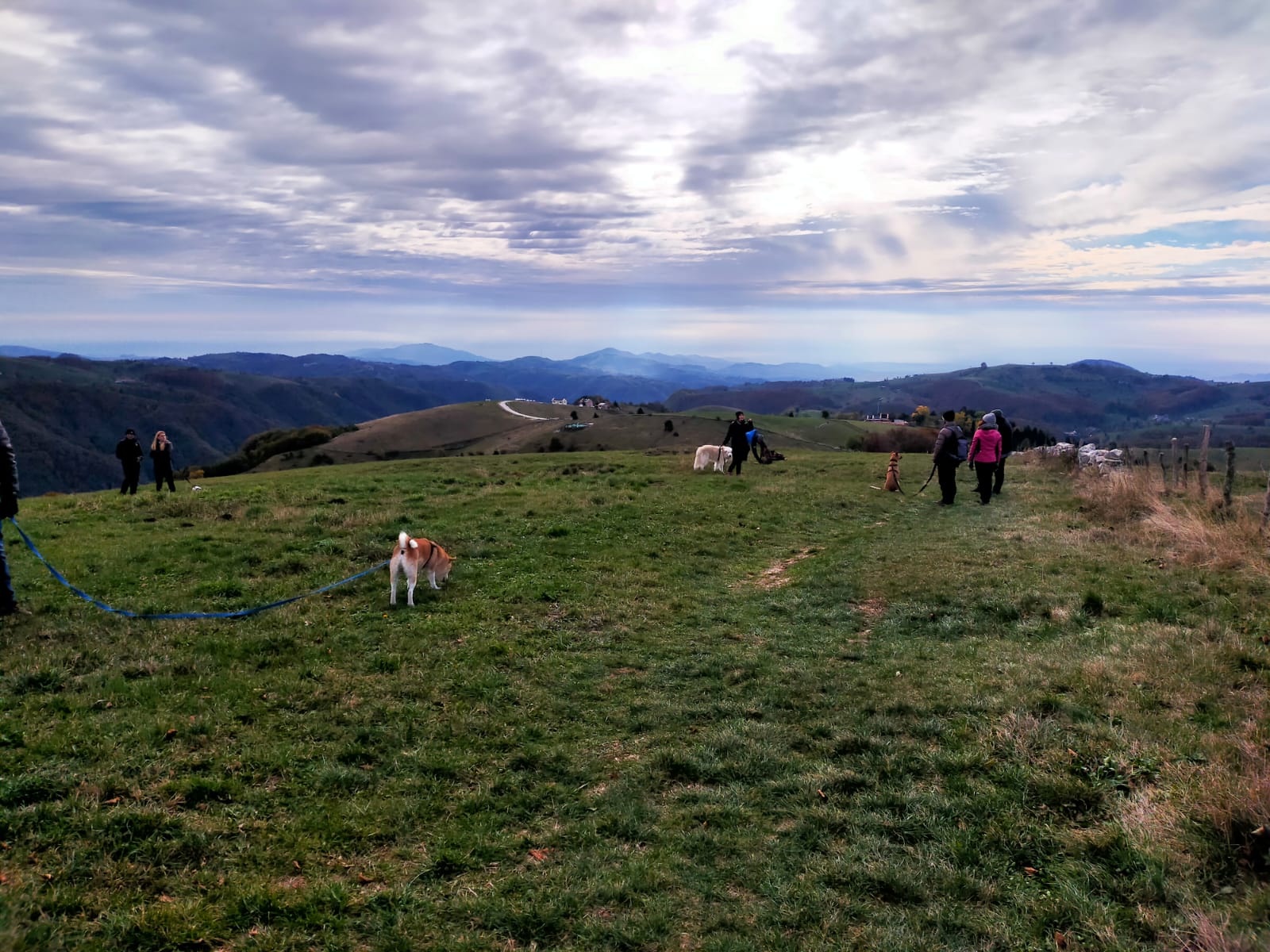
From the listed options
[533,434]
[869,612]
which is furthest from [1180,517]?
[533,434]

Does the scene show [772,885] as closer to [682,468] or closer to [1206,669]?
[1206,669]

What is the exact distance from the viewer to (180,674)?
Answer: 8.52 meters

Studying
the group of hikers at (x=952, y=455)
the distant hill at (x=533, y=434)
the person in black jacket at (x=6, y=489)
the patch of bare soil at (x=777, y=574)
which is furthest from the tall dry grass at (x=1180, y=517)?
the distant hill at (x=533, y=434)

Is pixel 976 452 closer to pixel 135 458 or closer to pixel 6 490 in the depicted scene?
pixel 6 490

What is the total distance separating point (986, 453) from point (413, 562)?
1861 cm

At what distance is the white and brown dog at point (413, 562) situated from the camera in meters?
11.4

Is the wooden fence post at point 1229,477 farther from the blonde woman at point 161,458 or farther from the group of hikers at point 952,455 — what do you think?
the blonde woman at point 161,458

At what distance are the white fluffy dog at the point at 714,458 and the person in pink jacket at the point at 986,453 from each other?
929 centimetres

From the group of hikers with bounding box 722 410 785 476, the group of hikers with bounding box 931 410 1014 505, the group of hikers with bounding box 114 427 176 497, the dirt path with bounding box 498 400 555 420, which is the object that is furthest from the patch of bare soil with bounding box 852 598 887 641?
the dirt path with bounding box 498 400 555 420

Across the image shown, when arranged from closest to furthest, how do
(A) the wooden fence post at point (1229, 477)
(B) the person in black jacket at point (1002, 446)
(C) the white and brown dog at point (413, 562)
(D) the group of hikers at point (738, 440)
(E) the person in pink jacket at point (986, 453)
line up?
(C) the white and brown dog at point (413, 562)
(A) the wooden fence post at point (1229, 477)
(E) the person in pink jacket at point (986, 453)
(B) the person in black jacket at point (1002, 446)
(D) the group of hikers at point (738, 440)

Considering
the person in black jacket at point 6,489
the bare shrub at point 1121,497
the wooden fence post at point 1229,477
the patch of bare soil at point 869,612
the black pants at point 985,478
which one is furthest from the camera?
the black pants at point 985,478

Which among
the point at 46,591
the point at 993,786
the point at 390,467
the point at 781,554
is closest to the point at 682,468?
the point at 781,554

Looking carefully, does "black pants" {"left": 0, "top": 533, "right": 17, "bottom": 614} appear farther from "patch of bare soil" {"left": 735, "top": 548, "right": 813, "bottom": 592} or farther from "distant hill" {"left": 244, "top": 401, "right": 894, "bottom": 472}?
"distant hill" {"left": 244, "top": 401, "right": 894, "bottom": 472}

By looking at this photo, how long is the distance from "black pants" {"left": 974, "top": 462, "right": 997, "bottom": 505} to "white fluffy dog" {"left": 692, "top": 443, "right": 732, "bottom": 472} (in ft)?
30.9
